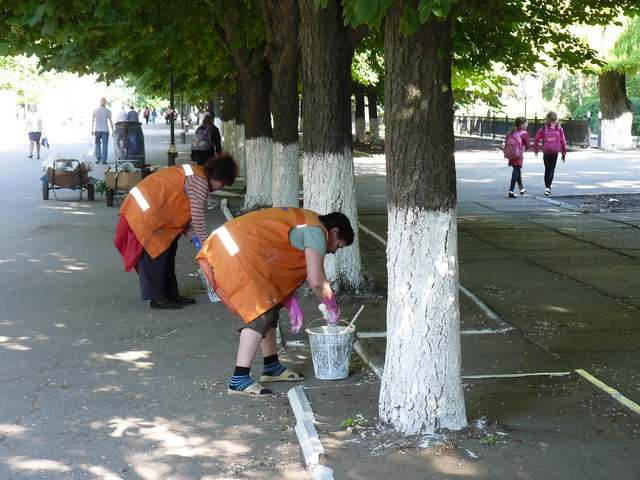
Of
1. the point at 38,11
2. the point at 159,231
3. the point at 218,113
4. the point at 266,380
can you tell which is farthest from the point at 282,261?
the point at 218,113

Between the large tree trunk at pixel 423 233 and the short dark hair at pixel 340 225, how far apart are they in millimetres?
634

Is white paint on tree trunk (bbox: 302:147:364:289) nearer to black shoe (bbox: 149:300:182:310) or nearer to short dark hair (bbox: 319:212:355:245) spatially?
black shoe (bbox: 149:300:182:310)

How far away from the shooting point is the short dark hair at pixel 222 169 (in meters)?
8.20

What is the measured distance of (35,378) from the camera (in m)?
6.77

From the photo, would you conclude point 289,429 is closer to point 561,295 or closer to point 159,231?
point 159,231

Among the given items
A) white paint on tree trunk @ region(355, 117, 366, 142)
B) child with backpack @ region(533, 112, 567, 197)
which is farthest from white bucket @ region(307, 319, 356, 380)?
white paint on tree trunk @ region(355, 117, 366, 142)

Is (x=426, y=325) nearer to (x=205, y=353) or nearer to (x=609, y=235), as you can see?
(x=205, y=353)

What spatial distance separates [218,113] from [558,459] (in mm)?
33559

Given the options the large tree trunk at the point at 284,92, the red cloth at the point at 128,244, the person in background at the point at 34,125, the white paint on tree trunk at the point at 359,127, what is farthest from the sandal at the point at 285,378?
the white paint on tree trunk at the point at 359,127

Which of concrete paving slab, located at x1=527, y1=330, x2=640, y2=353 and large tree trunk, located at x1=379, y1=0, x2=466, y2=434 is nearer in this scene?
large tree trunk, located at x1=379, y1=0, x2=466, y2=434

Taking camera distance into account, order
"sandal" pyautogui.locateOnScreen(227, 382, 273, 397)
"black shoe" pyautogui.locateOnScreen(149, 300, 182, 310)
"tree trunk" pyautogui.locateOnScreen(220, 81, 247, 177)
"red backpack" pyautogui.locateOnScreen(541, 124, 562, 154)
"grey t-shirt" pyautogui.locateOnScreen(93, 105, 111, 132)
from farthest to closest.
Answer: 1. "grey t-shirt" pyautogui.locateOnScreen(93, 105, 111, 132)
2. "tree trunk" pyautogui.locateOnScreen(220, 81, 247, 177)
3. "red backpack" pyautogui.locateOnScreen(541, 124, 562, 154)
4. "black shoe" pyautogui.locateOnScreen(149, 300, 182, 310)
5. "sandal" pyautogui.locateOnScreen(227, 382, 273, 397)

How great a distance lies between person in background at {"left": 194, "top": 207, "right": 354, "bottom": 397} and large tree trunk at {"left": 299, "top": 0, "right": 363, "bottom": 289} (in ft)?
10.1

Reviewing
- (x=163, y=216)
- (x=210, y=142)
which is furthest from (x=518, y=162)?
(x=163, y=216)

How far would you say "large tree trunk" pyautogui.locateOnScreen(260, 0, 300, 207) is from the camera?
37.3 feet
